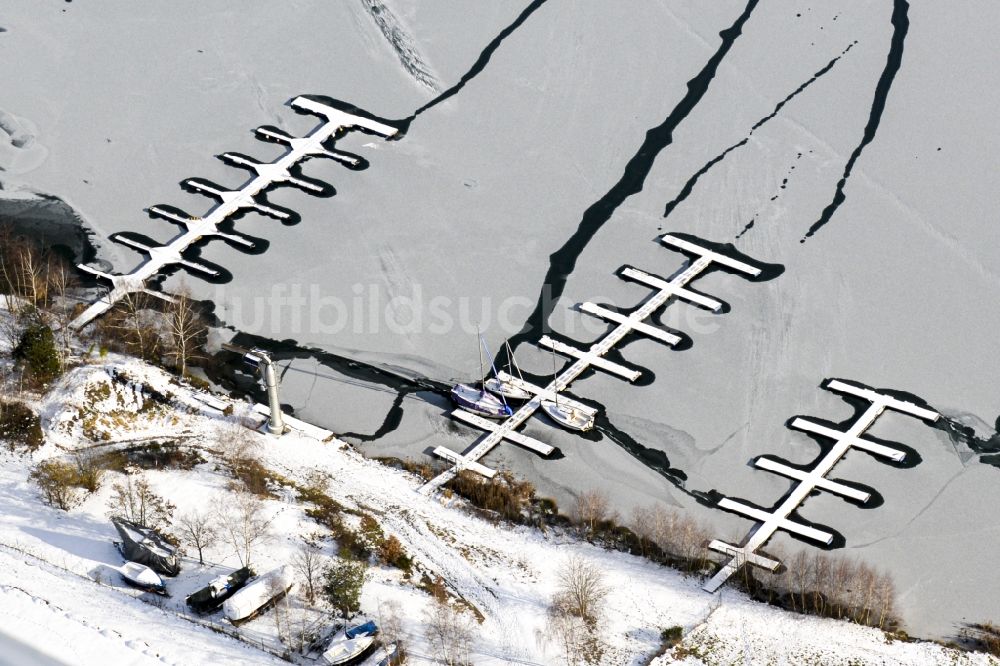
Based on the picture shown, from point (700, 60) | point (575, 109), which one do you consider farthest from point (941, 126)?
point (575, 109)

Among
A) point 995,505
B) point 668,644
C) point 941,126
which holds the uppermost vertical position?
point 941,126

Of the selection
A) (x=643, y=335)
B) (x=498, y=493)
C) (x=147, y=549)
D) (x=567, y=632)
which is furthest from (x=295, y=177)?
(x=567, y=632)

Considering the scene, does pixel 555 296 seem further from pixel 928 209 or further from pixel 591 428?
pixel 928 209

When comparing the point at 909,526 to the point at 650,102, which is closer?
the point at 909,526

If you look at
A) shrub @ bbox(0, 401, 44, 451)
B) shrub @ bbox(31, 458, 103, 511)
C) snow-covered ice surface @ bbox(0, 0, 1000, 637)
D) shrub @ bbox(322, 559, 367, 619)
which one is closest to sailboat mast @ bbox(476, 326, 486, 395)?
snow-covered ice surface @ bbox(0, 0, 1000, 637)

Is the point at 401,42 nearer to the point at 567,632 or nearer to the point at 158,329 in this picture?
the point at 158,329

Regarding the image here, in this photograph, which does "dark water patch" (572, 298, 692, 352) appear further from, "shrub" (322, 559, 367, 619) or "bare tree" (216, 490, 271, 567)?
"shrub" (322, 559, 367, 619)
